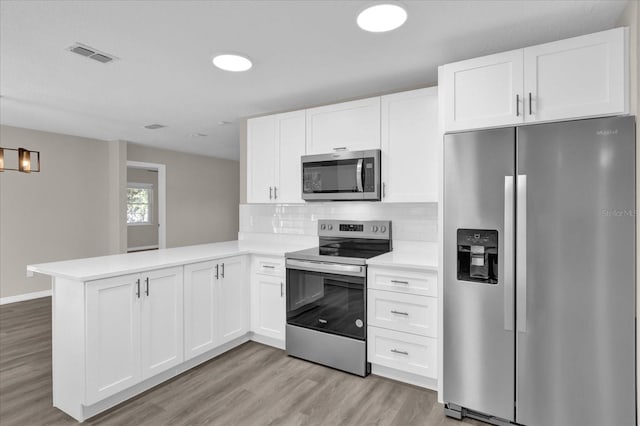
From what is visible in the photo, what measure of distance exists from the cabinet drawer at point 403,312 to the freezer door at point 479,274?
0.23 meters

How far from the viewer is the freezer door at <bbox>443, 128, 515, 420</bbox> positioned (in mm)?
1972

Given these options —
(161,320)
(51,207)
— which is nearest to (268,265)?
(161,320)

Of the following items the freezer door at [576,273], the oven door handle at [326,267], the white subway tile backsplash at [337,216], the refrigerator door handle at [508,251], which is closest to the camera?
the freezer door at [576,273]

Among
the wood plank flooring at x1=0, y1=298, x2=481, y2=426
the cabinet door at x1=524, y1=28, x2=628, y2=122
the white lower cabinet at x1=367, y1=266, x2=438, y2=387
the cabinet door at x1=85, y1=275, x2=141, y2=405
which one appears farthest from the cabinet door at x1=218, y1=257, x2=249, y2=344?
the cabinet door at x1=524, y1=28, x2=628, y2=122

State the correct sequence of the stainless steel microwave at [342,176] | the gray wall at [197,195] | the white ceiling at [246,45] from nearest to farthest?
the white ceiling at [246,45]
the stainless steel microwave at [342,176]
the gray wall at [197,195]

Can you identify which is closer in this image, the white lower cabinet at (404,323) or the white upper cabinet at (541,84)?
the white upper cabinet at (541,84)

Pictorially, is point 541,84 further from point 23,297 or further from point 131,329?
point 23,297

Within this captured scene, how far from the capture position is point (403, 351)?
2.50 m

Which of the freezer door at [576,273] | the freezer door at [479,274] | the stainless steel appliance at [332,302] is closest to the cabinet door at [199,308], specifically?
the stainless steel appliance at [332,302]

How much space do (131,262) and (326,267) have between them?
1.44 meters

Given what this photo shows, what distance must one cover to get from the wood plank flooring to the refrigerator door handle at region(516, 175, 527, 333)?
0.75 meters

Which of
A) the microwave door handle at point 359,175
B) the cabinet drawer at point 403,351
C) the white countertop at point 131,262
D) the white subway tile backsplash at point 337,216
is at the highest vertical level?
the microwave door handle at point 359,175

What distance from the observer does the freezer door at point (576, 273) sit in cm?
171

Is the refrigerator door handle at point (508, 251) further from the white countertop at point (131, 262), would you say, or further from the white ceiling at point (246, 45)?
the white countertop at point (131, 262)
